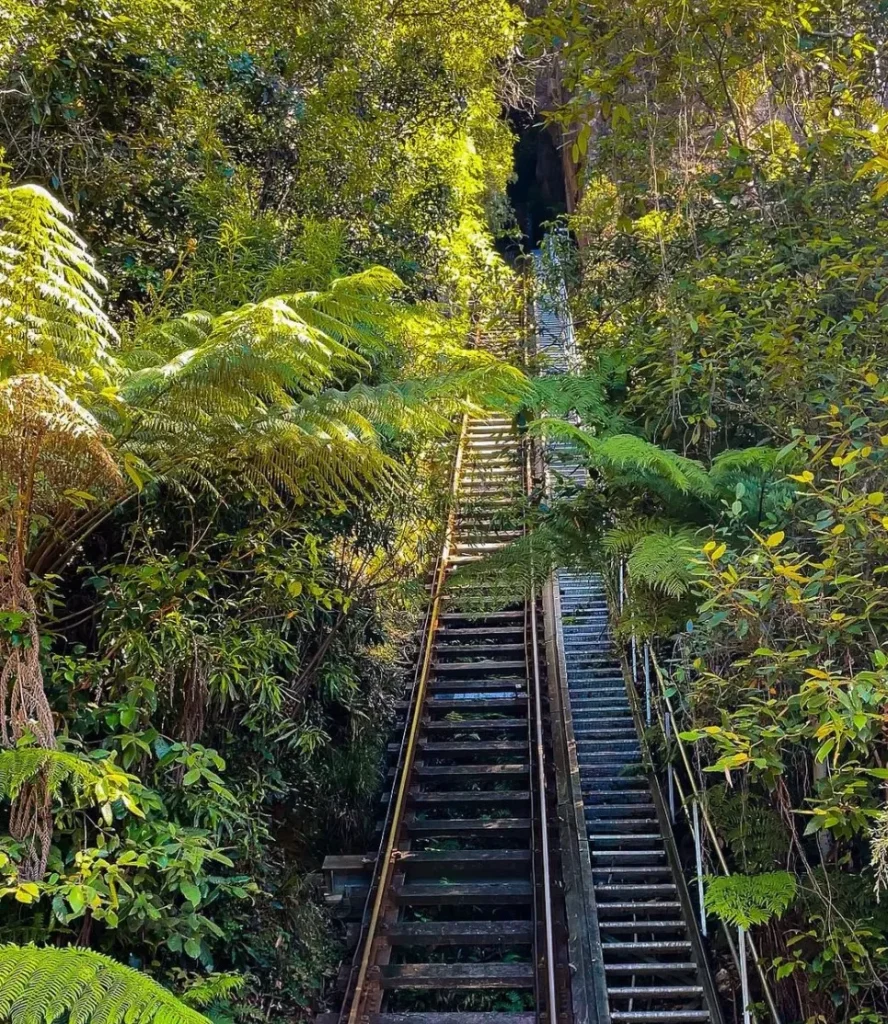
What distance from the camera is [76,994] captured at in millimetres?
1649

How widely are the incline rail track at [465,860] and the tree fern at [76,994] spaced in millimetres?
2309

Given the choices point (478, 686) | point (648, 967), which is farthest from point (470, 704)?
point (648, 967)

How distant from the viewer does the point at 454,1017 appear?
362 cm

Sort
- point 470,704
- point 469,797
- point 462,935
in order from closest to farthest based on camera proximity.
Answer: point 462,935 < point 469,797 < point 470,704

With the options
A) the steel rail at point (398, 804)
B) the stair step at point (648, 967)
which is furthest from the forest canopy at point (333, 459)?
the stair step at point (648, 967)

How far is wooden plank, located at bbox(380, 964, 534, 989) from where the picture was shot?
384 centimetres

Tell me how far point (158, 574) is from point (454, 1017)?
2639 mm

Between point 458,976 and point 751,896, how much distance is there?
195 cm

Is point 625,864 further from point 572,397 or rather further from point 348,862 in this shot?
point 572,397

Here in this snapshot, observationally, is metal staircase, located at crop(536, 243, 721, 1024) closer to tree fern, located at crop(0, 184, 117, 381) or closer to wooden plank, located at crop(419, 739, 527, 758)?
wooden plank, located at crop(419, 739, 527, 758)

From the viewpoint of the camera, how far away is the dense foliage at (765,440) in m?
2.36

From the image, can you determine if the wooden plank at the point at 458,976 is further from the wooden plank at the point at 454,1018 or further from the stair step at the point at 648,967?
the stair step at the point at 648,967

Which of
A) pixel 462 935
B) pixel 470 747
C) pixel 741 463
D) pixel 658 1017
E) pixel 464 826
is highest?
pixel 741 463

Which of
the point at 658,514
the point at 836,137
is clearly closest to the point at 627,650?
the point at 658,514
